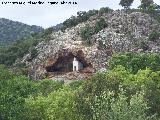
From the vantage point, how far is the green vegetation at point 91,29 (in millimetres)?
170375

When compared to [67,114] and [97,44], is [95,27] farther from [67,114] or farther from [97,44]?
[67,114]

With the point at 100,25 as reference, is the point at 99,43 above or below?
below

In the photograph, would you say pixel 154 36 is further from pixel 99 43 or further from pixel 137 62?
pixel 137 62

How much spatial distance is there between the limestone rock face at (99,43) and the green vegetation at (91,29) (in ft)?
4.93

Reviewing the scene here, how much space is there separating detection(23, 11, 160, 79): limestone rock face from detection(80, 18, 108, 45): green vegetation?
1.50 m

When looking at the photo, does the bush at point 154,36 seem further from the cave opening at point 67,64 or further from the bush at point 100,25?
the cave opening at point 67,64

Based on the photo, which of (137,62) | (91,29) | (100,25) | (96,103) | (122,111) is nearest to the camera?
(122,111)

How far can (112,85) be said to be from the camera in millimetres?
70938

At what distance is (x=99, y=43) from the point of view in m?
167

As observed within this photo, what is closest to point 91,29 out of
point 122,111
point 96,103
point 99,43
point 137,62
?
point 99,43

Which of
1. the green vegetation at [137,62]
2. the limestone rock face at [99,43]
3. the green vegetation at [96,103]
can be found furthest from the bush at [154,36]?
the green vegetation at [96,103]

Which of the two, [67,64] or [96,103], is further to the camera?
[67,64]

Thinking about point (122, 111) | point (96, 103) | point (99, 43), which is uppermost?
point (96, 103)

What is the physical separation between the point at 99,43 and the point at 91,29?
922 cm
